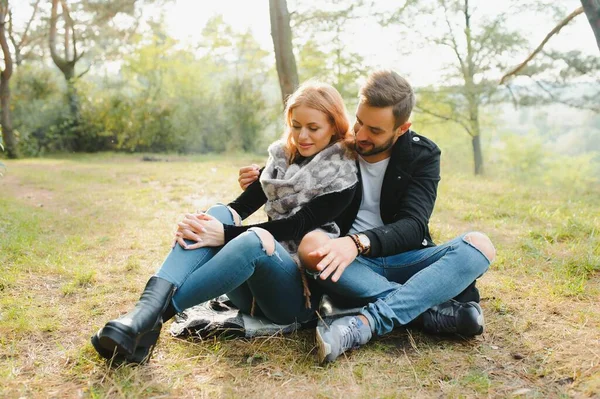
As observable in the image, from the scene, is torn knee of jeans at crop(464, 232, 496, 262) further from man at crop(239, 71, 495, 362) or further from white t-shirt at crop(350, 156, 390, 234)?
white t-shirt at crop(350, 156, 390, 234)

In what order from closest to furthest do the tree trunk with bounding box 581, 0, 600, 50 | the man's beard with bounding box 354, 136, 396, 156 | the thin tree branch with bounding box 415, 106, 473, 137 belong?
the man's beard with bounding box 354, 136, 396, 156 → the tree trunk with bounding box 581, 0, 600, 50 → the thin tree branch with bounding box 415, 106, 473, 137

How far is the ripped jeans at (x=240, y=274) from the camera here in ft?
6.39

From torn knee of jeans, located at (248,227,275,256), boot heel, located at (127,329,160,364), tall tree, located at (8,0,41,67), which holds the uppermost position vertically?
tall tree, located at (8,0,41,67)

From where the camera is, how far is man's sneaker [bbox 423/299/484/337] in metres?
2.08

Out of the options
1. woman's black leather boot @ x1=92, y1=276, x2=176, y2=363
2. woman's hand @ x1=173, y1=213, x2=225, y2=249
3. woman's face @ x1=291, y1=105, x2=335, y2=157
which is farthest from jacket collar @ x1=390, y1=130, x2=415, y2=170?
woman's black leather boot @ x1=92, y1=276, x2=176, y2=363

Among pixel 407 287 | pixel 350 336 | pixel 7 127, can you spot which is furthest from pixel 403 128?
pixel 7 127

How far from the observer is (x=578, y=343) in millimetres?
2057

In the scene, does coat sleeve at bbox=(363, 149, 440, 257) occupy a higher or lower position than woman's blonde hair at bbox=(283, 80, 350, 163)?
lower

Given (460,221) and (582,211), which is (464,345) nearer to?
(460,221)

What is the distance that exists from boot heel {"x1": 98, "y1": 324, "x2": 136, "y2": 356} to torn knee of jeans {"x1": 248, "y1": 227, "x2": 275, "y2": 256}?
0.58 m

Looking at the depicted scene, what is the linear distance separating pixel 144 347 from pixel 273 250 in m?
0.59

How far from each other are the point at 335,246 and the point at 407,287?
14.4 inches

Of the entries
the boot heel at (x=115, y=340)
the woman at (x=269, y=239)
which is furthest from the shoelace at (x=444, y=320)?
the boot heel at (x=115, y=340)

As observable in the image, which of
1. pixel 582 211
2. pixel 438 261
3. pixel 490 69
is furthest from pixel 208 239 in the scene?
pixel 490 69
